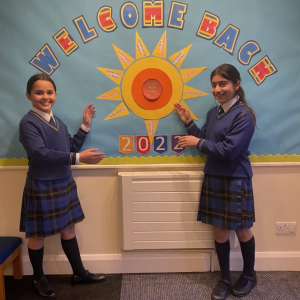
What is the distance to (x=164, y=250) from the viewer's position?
1.83m

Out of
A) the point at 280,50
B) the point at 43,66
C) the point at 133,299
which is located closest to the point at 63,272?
the point at 133,299

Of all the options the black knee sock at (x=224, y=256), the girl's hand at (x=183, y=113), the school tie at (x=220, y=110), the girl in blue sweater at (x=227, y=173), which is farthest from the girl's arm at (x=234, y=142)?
the black knee sock at (x=224, y=256)

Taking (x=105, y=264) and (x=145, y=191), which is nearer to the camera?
(x=145, y=191)

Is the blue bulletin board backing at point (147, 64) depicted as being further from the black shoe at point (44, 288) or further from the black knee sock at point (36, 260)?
the black shoe at point (44, 288)

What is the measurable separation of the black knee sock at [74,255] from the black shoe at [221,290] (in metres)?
0.79

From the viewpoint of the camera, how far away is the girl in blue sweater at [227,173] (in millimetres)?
1487

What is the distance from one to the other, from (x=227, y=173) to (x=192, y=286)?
2.41ft

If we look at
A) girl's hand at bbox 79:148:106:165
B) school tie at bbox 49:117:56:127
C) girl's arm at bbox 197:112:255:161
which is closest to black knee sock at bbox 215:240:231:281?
girl's arm at bbox 197:112:255:161

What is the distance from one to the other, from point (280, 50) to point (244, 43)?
227mm

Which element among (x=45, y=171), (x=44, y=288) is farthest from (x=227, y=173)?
(x=44, y=288)

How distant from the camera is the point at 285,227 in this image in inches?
72.4

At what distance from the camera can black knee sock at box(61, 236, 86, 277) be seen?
167cm

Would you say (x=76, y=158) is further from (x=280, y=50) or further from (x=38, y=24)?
(x=280, y=50)

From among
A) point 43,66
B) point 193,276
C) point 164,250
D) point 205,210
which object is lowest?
point 193,276
